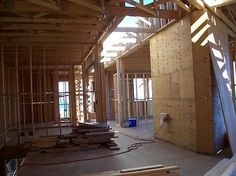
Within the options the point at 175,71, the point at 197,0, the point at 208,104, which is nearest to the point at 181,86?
the point at 175,71

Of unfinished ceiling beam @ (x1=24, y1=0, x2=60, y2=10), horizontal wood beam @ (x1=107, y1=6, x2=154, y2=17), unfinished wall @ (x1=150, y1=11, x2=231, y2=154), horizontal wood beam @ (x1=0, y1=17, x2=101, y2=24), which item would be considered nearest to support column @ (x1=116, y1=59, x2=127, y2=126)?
unfinished wall @ (x1=150, y1=11, x2=231, y2=154)

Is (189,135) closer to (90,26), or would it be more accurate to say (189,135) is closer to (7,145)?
(90,26)

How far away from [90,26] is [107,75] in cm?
1017

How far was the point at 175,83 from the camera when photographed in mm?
7332

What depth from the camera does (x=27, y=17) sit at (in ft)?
19.9

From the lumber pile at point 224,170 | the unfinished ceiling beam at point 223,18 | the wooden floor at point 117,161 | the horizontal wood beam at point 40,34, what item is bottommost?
the wooden floor at point 117,161

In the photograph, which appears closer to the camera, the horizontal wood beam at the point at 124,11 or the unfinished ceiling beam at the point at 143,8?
the unfinished ceiling beam at the point at 143,8

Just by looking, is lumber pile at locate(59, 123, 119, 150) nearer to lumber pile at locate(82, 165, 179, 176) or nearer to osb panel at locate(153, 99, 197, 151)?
osb panel at locate(153, 99, 197, 151)

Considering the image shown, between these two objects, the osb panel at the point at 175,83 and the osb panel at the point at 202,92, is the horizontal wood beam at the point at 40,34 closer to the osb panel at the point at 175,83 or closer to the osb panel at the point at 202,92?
the osb panel at the point at 175,83

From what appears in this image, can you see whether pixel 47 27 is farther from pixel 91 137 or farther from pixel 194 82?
pixel 194 82

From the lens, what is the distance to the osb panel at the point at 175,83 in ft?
21.8

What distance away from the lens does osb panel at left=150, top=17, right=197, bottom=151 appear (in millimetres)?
6637

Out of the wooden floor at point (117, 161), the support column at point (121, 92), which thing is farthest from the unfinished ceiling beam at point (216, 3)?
the support column at point (121, 92)

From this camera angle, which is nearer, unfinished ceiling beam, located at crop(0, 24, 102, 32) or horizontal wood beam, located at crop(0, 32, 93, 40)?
unfinished ceiling beam, located at crop(0, 24, 102, 32)
